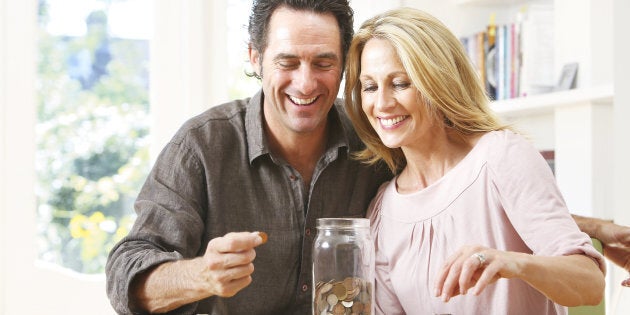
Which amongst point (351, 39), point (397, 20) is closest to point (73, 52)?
point (351, 39)

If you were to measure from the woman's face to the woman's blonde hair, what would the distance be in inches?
0.7

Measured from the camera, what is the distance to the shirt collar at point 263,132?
2111mm

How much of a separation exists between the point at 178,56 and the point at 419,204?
6.16 ft

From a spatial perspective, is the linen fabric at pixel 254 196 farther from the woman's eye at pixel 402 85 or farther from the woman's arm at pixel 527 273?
the woman's arm at pixel 527 273

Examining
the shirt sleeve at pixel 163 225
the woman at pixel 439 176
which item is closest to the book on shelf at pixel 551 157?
the woman at pixel 439 176

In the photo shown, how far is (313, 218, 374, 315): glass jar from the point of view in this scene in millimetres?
1492

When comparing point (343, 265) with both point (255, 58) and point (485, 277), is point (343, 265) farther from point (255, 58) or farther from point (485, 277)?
point (255, 58)

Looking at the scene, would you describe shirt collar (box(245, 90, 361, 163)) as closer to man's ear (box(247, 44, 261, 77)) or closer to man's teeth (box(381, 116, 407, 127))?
man's ear (box(247, 44, 261, 77))

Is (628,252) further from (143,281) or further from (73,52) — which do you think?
(73,52)

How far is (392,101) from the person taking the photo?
192 centimetres

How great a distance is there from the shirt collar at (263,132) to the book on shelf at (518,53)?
4.00ft

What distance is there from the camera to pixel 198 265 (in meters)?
1.58

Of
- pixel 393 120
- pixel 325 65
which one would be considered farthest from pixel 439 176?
pixel 325 65

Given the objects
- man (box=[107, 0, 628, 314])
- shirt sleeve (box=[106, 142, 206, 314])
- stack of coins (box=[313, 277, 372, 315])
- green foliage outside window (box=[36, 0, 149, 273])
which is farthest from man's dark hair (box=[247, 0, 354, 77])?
green foliage outside window (box=[36, 0, 149, 273])
